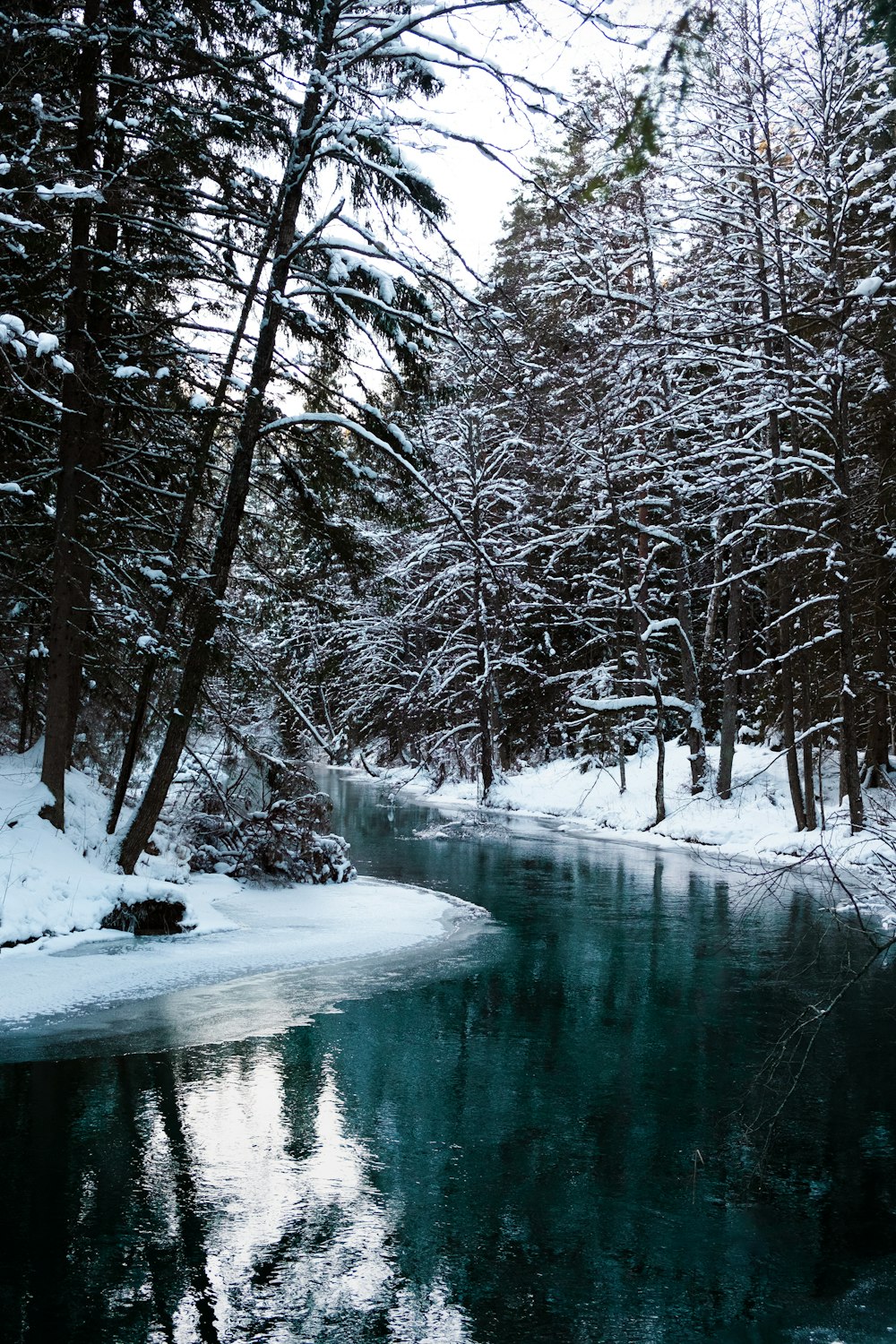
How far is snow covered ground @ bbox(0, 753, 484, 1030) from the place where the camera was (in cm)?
1115

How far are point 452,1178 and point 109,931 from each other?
7509 mm

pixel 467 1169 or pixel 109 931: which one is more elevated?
pixel 109 931

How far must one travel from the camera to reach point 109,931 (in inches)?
516

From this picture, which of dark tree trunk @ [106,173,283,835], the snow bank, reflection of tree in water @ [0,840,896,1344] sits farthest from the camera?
dark tree trunk @ [106,173,283,835]

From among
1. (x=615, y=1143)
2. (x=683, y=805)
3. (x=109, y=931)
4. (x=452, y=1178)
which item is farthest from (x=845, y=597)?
(x=452, y=1178)

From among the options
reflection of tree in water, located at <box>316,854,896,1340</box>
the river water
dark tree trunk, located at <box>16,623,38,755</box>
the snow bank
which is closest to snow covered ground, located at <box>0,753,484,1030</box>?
the snow bank

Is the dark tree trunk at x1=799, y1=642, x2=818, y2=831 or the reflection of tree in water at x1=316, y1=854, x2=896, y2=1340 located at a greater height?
the dark tree trunk at x1=799, y1=642, x2=818, y2=831

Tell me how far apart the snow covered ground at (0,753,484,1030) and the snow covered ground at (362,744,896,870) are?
256 inches

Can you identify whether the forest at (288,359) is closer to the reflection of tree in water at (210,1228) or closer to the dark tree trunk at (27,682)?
the dark tree trunk at (27,682)

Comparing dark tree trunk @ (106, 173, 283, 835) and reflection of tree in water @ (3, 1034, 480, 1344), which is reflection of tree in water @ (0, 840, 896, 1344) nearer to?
reflection of tree in water @ (3, 1034, 480, 1344)

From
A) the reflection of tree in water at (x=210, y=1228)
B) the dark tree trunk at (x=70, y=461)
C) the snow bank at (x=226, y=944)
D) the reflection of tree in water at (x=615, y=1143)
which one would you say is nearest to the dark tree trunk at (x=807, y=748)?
the snow bank at (x=226, y=944)

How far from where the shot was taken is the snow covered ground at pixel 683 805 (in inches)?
830

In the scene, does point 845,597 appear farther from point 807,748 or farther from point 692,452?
point 692,452

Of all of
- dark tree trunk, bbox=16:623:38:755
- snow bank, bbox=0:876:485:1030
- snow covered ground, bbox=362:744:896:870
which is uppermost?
dark tree trunk, bbox=16:623:38:755
